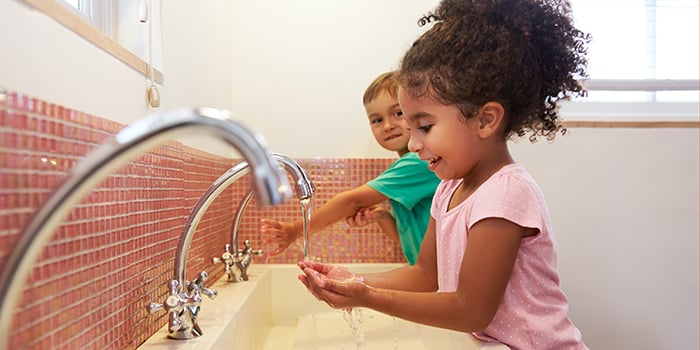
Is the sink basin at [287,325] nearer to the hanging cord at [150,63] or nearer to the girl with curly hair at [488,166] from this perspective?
the girl with curly hair at [488,166]

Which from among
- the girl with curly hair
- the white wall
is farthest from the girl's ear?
the white wall

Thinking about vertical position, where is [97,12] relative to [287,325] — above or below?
above

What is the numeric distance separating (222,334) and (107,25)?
1.82 feet

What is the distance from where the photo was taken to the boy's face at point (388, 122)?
152 centimetres

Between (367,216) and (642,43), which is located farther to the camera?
(642,43)

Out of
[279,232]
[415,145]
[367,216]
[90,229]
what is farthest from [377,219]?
[90,229]

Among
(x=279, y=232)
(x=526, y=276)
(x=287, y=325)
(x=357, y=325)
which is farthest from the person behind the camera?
(x=287, y=325)

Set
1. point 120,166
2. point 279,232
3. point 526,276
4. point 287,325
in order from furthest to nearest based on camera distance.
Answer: point 287,325, point 279,232, point 526,276, point 120,166

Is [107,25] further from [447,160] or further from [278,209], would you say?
[278,209]

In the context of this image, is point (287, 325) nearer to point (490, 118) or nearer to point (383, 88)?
point (383, 88)

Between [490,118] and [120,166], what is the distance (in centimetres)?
75

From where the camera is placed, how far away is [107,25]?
952mm

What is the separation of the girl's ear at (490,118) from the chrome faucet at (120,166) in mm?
679

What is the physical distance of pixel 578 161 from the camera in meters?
1.74
